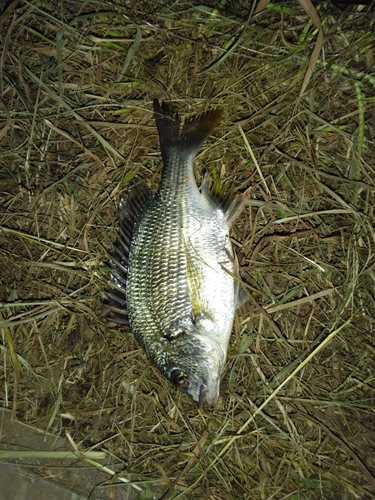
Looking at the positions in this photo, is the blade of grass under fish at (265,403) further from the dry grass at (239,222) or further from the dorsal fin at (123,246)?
the dorsal fin at (123,246)

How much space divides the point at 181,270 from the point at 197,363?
49 cm

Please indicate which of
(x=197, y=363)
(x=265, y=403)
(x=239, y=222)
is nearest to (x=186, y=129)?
(x=239, y=222)

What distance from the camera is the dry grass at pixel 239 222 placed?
245cm

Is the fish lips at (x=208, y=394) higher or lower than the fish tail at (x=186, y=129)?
lower

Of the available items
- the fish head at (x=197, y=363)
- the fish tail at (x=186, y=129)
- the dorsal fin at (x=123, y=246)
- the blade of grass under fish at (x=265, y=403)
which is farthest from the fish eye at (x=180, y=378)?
the fish tail at (x=186, y=129)

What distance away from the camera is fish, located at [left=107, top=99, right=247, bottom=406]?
215cm

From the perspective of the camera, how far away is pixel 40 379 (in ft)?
9.30

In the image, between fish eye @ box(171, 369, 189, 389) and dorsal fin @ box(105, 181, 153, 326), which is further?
dorsal fin @ box(105, 181, 153, 326)

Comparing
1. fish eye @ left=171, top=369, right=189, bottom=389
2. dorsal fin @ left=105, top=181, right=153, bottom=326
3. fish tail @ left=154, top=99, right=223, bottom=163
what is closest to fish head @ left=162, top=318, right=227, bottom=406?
fish eye @ left=171, top=369, right=189, bottom=389

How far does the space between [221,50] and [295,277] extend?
4.81 feet

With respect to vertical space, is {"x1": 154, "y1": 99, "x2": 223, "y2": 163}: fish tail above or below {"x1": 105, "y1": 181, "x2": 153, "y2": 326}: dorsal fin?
above

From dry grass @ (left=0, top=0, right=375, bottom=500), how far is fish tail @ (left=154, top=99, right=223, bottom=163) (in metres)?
0.17

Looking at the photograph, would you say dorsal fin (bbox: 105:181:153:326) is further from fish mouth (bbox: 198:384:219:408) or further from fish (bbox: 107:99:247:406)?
fish mouth (bbox: 198:384:219:408)

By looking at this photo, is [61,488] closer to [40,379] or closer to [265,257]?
[40,379]
